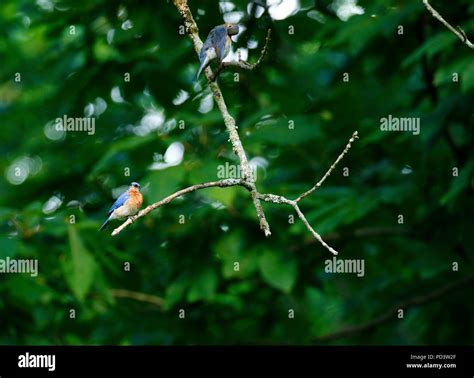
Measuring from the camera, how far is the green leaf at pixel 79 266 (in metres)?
8.63

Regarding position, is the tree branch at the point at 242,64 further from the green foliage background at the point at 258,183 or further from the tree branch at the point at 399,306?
the tree branch at the point at 399,306

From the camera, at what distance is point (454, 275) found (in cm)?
967

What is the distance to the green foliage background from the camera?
8820 mm

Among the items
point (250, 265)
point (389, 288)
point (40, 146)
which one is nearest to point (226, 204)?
point (250, 265)

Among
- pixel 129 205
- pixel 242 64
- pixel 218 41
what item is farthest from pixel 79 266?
pixel 242 64

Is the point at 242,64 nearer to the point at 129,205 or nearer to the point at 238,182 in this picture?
the point at 238,182

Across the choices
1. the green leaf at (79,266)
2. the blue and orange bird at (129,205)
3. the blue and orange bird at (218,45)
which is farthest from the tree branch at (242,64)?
the green leaf at (79,266)

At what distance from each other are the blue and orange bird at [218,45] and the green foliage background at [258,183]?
3682mm

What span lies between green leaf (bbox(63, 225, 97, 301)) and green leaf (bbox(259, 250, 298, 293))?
1.85 metres

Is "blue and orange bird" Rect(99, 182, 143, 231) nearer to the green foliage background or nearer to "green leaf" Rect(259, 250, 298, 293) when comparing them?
the green foliage background

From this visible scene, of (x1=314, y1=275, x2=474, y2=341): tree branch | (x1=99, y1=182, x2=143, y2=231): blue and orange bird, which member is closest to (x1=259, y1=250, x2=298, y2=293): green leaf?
(x1=314, y1=275, x2=474, y2=341): tree branch

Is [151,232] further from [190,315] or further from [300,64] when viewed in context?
[300,64]

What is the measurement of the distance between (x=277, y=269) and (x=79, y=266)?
2139 millimetres

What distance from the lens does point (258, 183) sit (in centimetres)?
974
